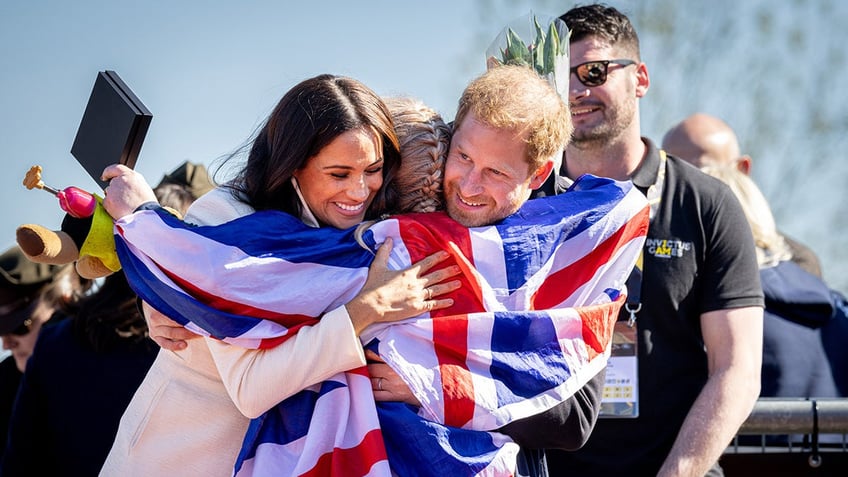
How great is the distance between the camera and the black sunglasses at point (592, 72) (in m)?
3.62

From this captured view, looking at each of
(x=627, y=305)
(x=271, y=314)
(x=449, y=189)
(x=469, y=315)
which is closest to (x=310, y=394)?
(x=271, y=314)

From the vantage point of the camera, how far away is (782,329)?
4156 mm

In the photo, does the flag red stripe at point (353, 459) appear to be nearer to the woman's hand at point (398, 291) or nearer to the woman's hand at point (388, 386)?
the woman's hand at point (388, 386)

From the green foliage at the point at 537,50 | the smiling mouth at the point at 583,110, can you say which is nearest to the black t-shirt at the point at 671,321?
the smiling mouth at the point at 583,110

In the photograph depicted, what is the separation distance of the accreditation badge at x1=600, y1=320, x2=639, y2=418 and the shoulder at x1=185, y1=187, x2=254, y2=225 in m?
1.34

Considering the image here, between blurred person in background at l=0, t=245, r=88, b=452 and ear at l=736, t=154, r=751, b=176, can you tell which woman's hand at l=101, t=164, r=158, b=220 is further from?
ear at l=736, t=154, r=751, b=176

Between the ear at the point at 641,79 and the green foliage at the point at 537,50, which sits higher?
the green foliage at the point at 537,50

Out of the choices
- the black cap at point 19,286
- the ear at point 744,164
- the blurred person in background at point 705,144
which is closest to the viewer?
the black cap at point 19,286

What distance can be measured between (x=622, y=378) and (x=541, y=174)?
916 millimetres

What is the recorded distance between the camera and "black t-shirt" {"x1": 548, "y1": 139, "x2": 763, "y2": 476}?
326 cm

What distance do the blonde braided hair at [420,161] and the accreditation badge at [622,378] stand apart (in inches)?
38.1

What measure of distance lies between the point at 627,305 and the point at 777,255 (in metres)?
1.27

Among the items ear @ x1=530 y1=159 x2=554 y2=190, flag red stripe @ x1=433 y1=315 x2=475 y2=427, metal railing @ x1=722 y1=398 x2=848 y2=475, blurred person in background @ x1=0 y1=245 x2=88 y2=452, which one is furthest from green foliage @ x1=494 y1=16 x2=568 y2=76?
blurred person in background @ x1=0 y1=245 x2=88 y2=452

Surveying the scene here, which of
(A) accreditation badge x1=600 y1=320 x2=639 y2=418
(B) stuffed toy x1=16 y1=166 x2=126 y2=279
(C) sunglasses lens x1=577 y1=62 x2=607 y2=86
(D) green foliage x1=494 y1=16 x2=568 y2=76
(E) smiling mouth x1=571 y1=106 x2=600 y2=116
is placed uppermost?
(D) green foliage x1=494 y1=16 x2=568 y2=76
